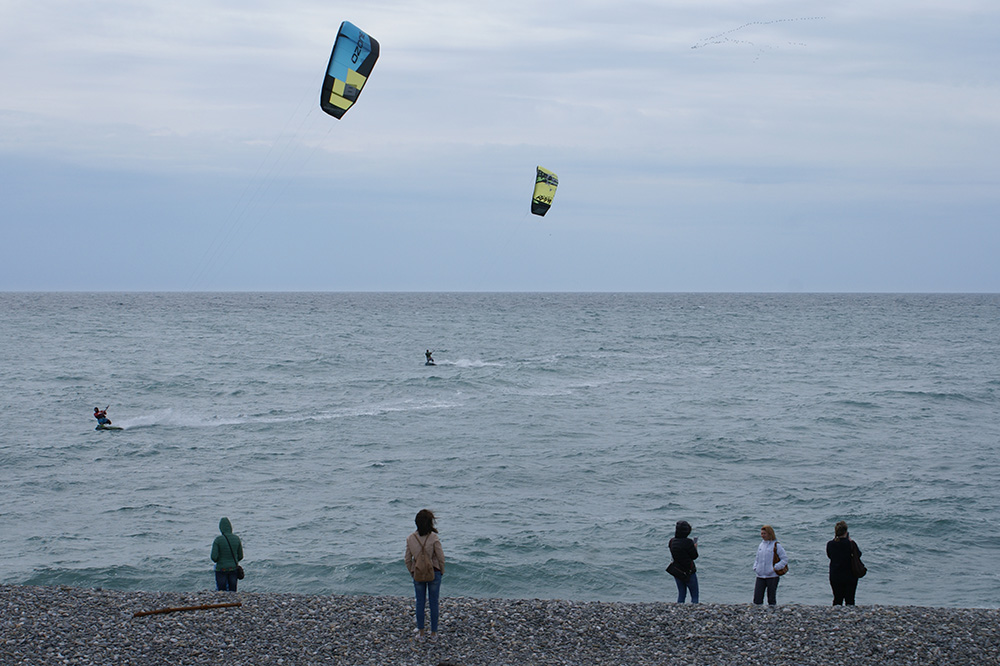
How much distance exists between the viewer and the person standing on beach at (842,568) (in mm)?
9703

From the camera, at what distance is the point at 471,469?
22.0 m

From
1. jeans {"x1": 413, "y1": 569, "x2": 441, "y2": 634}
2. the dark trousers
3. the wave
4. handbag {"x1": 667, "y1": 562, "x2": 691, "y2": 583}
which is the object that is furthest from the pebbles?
the wave

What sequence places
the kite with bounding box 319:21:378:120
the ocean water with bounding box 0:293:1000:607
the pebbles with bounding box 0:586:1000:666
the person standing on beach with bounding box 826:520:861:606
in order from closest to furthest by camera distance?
the pebbles with bounding box 0:586:1000:666 < the person standing on beach with bounding box 826:520:861:606 < the ocean water with bounding box 0:293:1000:607 < the kite with bounding box 319:21:378:120

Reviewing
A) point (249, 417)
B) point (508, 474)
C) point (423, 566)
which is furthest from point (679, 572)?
point (249, 417)

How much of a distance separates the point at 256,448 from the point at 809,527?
1512cm

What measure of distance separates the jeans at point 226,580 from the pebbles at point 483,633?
623 mm

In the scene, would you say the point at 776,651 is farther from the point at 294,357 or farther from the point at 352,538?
the point at 294,357

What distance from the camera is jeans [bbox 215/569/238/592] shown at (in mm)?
10289

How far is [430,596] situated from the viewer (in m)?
8.44

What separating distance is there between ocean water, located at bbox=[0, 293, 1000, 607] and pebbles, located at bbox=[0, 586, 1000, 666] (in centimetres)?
449

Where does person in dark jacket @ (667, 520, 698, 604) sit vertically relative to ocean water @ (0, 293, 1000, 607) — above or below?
above

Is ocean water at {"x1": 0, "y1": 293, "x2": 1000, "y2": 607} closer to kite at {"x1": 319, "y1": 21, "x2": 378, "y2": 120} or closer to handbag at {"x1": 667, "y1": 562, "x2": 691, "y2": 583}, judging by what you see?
handbag at {"x1": 667, "y1": 562, "x2": 691, "y2": 583}

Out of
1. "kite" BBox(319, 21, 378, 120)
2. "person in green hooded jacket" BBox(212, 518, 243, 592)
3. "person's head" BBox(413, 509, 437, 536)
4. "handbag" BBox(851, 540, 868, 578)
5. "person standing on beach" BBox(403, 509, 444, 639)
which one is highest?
"kite" BBox(319, 21, 378, 120)

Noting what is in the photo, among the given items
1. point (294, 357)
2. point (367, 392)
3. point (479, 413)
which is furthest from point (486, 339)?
point (479, 413)
